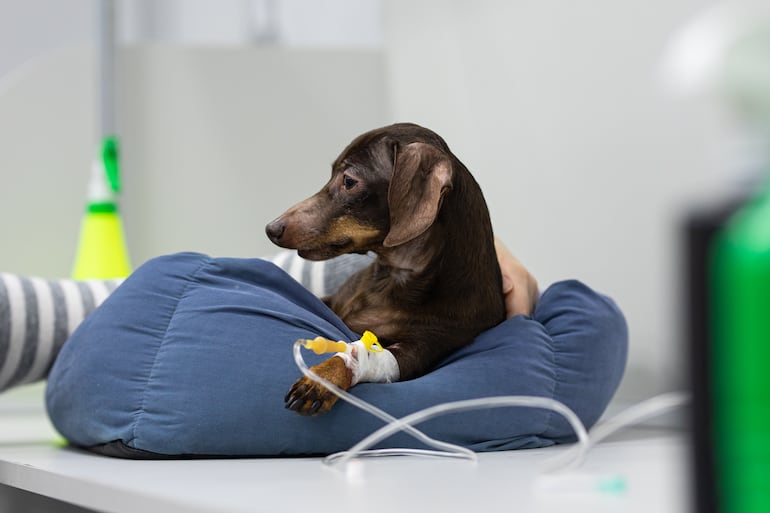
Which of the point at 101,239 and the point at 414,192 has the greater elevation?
the point at 414,192

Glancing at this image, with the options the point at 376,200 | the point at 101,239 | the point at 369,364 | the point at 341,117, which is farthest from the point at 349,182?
the point at 341,117

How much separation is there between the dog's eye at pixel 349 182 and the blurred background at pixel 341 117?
0.86 ft

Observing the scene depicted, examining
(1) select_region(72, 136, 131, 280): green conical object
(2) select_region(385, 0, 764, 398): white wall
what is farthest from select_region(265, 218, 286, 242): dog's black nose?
(1) select_region(72, 136, 131, 280): green conical object

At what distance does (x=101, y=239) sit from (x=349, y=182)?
900 mm

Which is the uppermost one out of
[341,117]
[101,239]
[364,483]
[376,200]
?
[341,117]

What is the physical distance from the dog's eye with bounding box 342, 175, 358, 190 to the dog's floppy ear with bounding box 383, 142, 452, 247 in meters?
0.05

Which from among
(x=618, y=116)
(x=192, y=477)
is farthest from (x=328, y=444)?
(x=618, y=116)

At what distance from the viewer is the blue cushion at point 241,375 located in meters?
0.95

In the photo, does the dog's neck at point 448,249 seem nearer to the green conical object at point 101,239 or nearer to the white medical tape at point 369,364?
the white medical tape at point 369,364

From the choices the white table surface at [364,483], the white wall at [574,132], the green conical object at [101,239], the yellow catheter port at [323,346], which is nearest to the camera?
the white table surface at [364,483]

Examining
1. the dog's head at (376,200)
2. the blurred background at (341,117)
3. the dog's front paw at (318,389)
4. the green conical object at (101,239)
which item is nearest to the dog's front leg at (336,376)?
the dog's front paw at (318,389)

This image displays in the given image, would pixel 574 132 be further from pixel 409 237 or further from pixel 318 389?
pixel 318 389

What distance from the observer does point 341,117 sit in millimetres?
2059

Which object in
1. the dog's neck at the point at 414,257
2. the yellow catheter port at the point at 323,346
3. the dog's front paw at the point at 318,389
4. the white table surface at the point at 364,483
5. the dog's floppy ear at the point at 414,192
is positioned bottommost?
the white table surface at the point at 364,483
